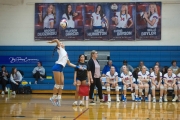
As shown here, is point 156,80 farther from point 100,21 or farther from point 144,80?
point 100,21

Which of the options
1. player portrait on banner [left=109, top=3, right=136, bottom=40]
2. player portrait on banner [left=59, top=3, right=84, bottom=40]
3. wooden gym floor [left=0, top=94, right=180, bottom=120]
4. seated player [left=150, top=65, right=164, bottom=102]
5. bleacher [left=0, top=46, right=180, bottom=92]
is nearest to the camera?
wooden gym floor [left=0, top=94, right=180, bottom=120]

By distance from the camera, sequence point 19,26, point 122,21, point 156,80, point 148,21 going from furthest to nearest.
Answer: point 19,26, point 122,21, point 148,21, point 156,80

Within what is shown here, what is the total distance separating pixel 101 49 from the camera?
816 inches

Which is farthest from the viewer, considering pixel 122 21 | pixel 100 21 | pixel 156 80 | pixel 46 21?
pixel 46 21

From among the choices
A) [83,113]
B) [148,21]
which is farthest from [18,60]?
[83,113]

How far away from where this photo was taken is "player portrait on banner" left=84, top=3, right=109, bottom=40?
20828 millimetres

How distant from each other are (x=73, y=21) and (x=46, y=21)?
59.6 inches

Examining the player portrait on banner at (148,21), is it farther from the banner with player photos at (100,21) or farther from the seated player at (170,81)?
the seated player at (170,81)

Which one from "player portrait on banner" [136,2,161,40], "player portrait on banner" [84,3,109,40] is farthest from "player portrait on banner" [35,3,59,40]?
"player portrait on banner" [136,2,161,40]

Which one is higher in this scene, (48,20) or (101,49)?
(48,20)

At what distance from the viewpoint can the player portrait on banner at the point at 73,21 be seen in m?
21.0

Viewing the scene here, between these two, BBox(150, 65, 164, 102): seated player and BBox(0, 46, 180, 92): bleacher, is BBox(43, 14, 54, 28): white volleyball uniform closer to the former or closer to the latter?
BBox(0, 46, 180, 92): bleacher

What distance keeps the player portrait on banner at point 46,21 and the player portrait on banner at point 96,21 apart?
172 cm

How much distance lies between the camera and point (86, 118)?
792 cm
